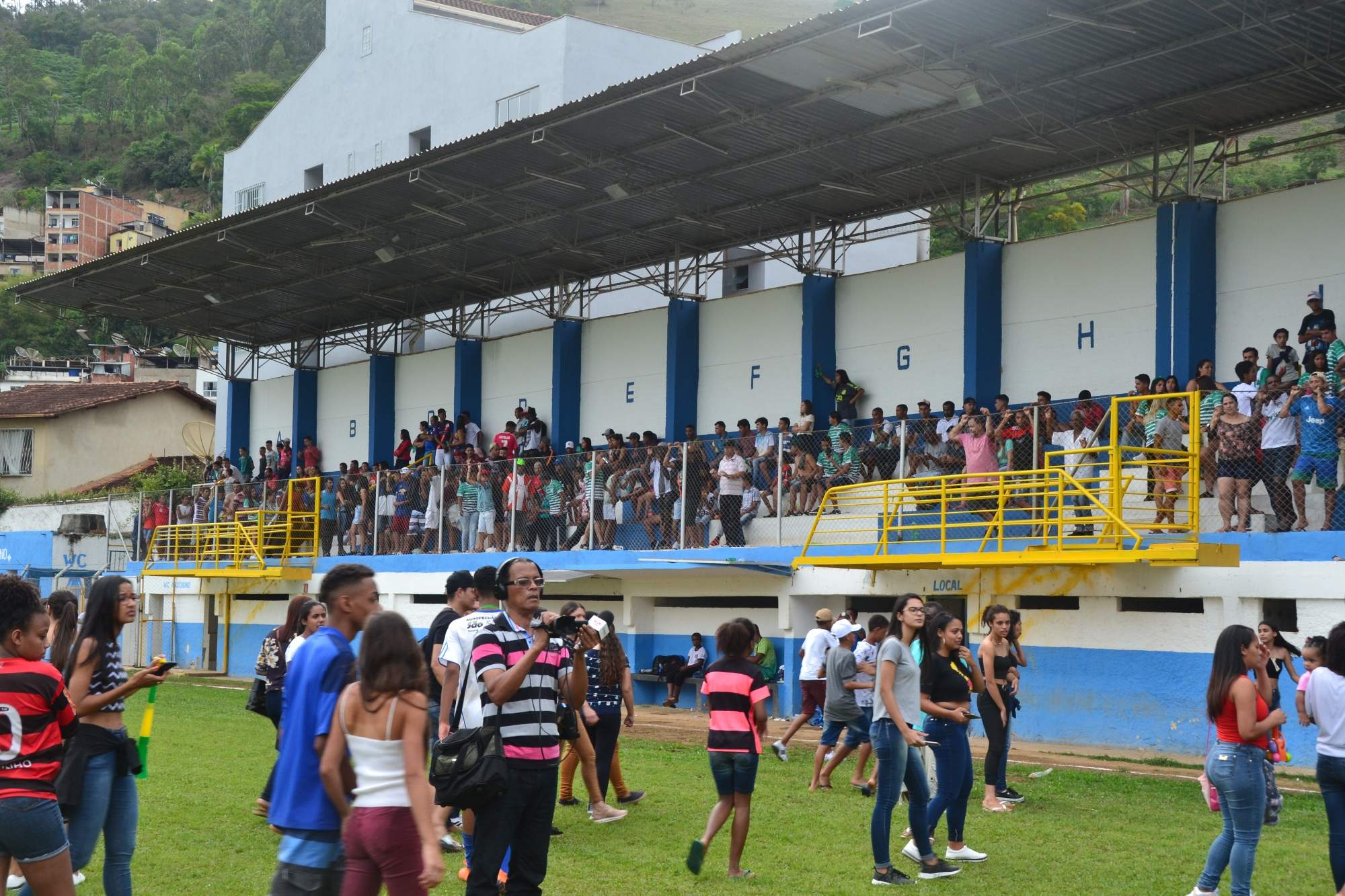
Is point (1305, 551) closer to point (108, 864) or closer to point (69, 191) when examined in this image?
point (108, 864)

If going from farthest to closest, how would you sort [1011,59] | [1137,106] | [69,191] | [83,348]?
[69,191] → [83,348] → [1137,106] → [1011,59]

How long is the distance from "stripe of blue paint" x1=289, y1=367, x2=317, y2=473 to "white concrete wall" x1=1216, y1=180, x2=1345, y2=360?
81.3 ft

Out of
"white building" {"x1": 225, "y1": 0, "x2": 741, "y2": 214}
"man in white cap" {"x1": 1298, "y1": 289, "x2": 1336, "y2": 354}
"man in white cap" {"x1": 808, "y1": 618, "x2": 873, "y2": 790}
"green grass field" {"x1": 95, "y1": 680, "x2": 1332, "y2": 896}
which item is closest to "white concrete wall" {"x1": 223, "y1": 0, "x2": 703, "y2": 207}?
"white building" {"x1": 225, "y1": 0, "x2": 741, "y2": 214}

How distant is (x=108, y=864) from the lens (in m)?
7.15

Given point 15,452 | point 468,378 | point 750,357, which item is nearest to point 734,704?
point 750,357

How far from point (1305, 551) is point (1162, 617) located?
211cm

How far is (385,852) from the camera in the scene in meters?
5.44

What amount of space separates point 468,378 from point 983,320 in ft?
45.9

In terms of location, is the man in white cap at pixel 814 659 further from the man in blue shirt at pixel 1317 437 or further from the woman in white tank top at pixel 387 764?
the woman in white tank top at pixel 387 764

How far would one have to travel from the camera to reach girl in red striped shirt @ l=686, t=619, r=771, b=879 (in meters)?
9.22

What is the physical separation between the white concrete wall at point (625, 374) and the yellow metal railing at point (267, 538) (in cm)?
606

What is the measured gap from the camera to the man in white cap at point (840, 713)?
13.3 m

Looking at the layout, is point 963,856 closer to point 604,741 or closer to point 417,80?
point 604,741

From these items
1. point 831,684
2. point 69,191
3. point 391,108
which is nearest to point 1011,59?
point 831,684
